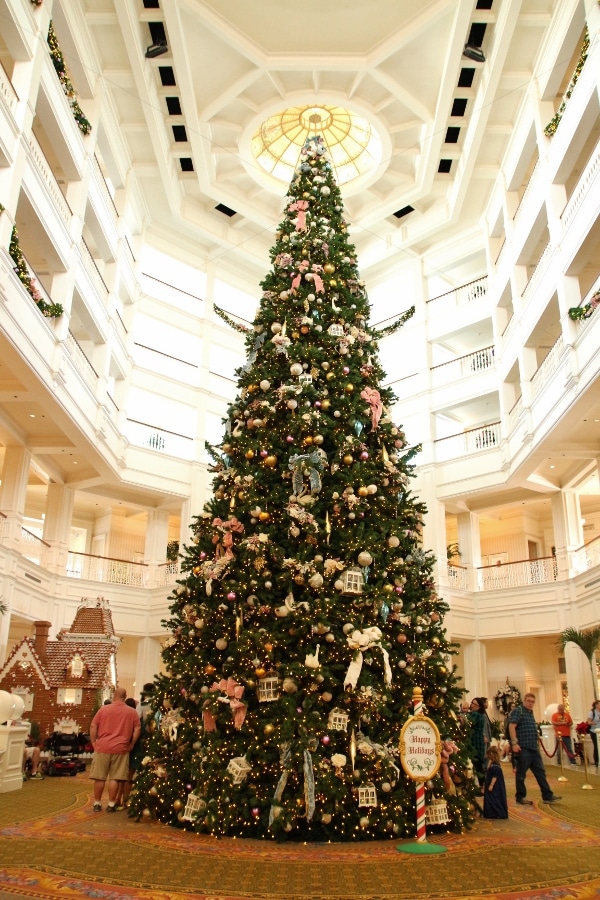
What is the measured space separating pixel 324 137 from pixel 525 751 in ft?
54.8

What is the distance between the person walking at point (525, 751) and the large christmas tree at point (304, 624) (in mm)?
2083

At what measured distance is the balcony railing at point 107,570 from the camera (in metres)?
20.5

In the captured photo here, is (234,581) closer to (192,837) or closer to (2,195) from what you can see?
(192,837)

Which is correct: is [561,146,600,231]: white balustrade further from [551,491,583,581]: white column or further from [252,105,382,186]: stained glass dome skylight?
[551,491,583,581]: white column

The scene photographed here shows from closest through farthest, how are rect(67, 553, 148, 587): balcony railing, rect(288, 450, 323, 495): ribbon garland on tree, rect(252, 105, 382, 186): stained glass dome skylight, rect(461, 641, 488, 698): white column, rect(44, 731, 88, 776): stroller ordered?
rect(288, 450, 323, 495): ribbon garland on tree, rect(44, 731, 88, 776): stroller, rect(252, 105, 382, 186): stained glass dome skylight, rect(461, 641, 488, 698): white column, rect(67, 553, 148, 587): balcony railing

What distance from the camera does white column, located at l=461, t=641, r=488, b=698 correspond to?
20.2 metres

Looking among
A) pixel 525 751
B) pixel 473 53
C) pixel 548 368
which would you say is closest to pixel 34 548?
pixel 548 368

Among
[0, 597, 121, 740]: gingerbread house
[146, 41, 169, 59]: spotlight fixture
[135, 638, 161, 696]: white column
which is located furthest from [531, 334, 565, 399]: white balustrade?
[135, 638, 161, 696]: white column

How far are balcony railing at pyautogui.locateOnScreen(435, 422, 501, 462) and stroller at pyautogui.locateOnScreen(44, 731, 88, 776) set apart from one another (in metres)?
13.1

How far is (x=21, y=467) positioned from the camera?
16.4 metres

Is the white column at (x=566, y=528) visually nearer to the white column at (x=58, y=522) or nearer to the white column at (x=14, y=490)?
the white column at (x=58, y=522)

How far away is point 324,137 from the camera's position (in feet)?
63.4

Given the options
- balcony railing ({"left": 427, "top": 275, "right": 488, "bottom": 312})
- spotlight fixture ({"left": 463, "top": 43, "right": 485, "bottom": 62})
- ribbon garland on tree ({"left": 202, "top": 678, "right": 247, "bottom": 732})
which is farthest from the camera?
balcony railing ({"left": 427, "top": 275, "right": 488, "bottom": 312})

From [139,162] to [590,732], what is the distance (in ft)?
59.7
